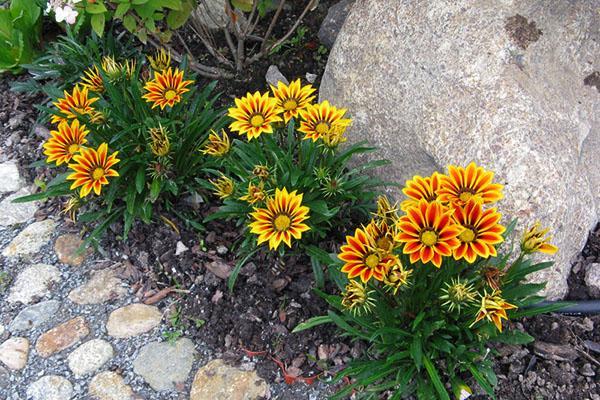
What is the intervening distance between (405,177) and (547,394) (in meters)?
1.02

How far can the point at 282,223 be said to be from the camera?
224 cm

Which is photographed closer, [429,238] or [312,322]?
[429,238]

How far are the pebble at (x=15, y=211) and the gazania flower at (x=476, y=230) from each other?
232 centimetres

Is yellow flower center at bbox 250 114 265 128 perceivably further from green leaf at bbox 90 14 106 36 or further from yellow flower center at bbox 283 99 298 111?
green leaf at bbox 90 14 106 36

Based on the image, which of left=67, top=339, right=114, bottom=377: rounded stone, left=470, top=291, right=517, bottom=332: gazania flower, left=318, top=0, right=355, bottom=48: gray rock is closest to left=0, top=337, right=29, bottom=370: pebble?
left=67, top=339, right=114, bottom=377: rounded stone

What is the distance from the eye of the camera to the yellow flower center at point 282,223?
2238 millimetres

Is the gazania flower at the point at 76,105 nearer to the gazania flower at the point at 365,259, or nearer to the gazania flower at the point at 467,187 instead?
the gazania flower at the point at 365,259

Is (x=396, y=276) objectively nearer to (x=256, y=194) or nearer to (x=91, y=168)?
(x=256, y=194)

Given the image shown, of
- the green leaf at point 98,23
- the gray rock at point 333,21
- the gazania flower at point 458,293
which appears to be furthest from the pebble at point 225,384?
the gray rock at point 333,21

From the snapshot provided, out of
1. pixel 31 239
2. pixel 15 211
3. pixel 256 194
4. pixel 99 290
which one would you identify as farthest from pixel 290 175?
pixel 15 211

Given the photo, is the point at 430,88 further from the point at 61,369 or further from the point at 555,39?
the point at 61,369

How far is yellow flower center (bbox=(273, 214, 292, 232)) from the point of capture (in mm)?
2238

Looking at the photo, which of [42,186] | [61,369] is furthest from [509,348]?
[42,186]

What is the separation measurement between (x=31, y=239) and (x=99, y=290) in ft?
1.68
